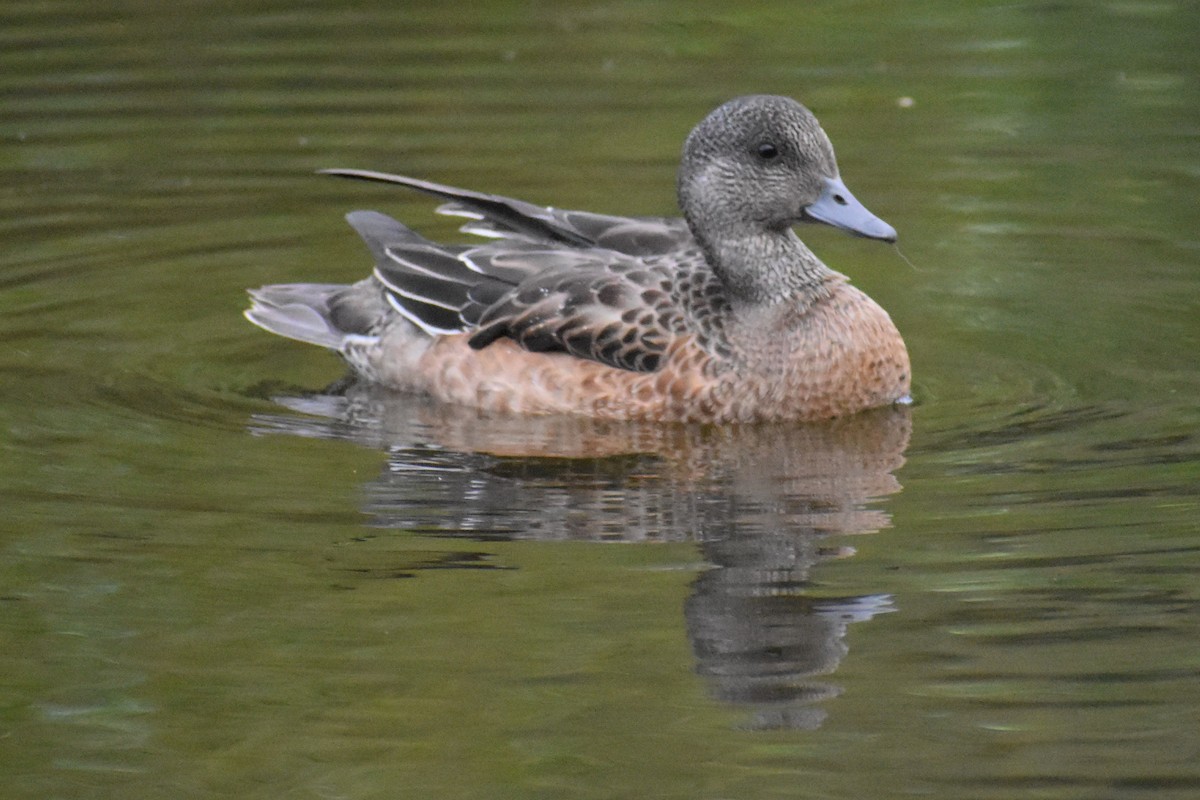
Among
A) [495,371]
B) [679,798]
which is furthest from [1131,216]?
[679,798]

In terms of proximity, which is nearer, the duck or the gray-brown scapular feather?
the duck

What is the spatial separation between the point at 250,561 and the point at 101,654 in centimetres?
71

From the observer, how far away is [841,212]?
302 inches

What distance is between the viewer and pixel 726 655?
5.39 metres

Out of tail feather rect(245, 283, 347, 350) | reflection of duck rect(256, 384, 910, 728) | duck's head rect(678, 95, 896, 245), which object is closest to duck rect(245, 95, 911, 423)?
duck's head rect(678, 95, 896, 245)

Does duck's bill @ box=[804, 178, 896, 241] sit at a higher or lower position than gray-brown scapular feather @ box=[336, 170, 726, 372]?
higher

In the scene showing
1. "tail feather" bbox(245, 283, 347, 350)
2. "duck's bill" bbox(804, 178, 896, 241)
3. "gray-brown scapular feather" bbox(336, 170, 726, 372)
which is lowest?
"tail feather" bbox(245, 283, 347, 350)

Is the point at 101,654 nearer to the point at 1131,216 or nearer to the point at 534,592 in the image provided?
the point at 534,592

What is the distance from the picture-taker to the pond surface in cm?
500

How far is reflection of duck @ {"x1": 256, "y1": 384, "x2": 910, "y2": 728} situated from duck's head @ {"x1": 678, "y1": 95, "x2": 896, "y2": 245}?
2.70 feet

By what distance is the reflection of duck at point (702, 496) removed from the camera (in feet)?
17.9

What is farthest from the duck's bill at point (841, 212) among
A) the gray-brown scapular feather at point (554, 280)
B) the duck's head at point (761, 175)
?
the gray-brown scapular feather at point (554, 280)

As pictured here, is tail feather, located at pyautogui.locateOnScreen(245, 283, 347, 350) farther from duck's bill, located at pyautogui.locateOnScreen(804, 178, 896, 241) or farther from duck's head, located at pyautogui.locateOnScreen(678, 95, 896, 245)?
duck's bill, located at pyautogui.locateOnScreen(804, 178, 896, 241)

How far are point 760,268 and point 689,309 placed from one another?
330 mm
